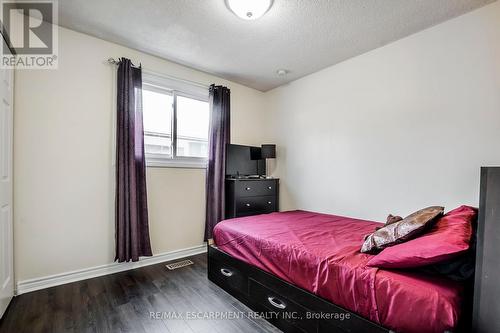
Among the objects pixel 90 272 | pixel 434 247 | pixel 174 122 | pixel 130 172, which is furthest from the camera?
pixel 174 122

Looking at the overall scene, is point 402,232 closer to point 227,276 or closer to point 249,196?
point 227,276

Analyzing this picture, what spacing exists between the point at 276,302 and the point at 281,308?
57 millimetres

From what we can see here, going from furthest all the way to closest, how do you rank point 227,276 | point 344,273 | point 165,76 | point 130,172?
point 165,76 < point 130,172 < point 227,276 < point 344,273

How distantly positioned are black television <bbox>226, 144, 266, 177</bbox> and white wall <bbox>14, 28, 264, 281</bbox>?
1.07 metres

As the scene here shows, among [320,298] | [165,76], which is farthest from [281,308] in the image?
[165,76]

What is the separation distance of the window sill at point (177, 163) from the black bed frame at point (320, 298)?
1.22m

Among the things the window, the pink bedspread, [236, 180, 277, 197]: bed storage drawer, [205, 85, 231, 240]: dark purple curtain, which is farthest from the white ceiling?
the pink bedspread

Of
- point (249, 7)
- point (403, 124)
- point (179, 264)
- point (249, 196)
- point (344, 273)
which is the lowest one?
point (179, 264)

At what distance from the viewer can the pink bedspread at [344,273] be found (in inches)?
41.2

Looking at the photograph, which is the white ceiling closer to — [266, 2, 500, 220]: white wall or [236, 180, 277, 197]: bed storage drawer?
[266, 2, 500, 220]: white wall

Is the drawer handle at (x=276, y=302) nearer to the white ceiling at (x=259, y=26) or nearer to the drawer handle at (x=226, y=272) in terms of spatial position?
the drawer handle at (x=226, y=272)

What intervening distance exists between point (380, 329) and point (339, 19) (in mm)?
2419

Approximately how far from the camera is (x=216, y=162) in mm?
3346

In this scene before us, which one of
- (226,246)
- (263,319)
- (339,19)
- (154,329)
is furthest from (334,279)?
(339,19)
